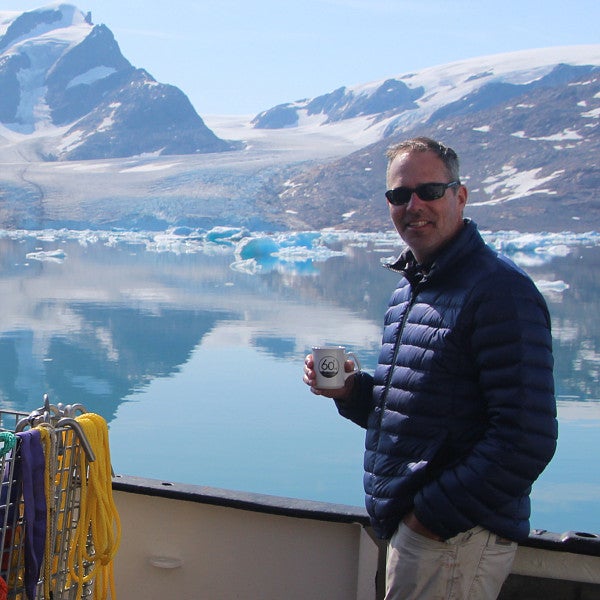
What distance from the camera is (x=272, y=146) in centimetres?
4750

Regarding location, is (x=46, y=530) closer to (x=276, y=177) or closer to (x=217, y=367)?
(x=217, y=367)

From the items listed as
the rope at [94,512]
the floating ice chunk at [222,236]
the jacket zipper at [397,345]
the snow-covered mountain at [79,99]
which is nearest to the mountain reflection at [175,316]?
the floating ice chunk at [222,236]

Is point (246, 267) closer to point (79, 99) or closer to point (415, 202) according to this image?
point (415, 202)

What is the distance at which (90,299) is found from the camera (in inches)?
542

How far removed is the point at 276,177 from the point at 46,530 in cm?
3401

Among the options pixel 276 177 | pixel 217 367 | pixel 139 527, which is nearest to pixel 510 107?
pixel 276 177

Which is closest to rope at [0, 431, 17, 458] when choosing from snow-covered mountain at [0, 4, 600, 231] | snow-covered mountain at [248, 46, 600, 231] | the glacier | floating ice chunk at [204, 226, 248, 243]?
the glacier

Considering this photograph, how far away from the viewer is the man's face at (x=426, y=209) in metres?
1.17

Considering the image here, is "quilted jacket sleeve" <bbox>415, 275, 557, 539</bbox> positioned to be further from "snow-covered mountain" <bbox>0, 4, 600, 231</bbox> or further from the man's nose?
"snow-covered mountain" <bbox>0, 4, 600, 231</bbox>

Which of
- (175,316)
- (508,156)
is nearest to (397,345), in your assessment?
(175,316)

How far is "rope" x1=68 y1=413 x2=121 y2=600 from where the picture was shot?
1183 mm

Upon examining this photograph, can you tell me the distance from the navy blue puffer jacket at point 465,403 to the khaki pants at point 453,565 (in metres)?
0.02

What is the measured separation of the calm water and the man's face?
4195 mm

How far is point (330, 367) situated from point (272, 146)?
154ft
